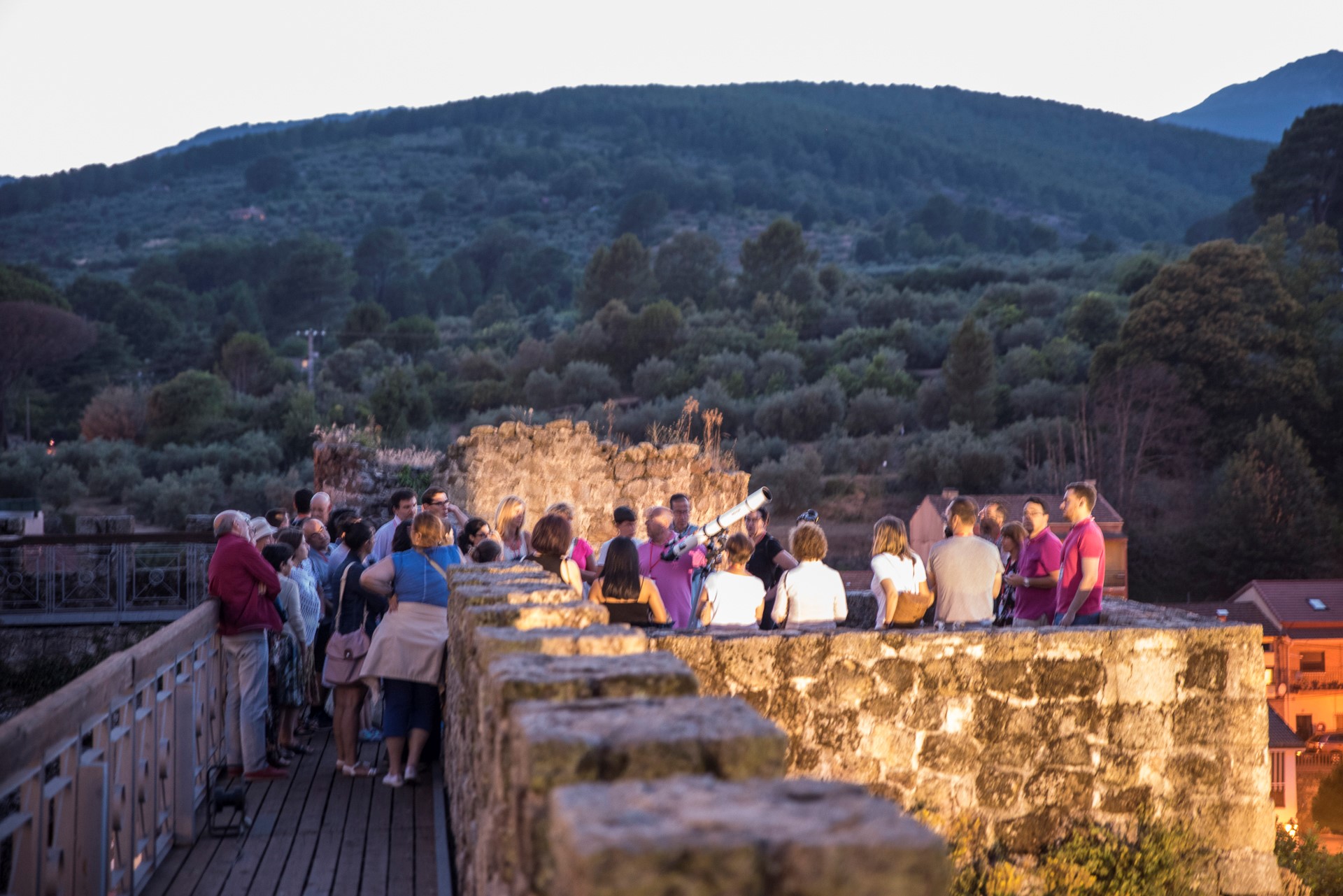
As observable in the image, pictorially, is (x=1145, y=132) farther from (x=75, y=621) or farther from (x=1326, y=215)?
(x=75, y=621)

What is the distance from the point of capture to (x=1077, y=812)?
4.79 meters

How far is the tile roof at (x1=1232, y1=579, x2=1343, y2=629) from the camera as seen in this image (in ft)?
76.2

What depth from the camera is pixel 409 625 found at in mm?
5434

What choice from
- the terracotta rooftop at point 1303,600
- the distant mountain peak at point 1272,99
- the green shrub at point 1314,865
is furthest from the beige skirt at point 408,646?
the distant mountain peak at point 1272,99

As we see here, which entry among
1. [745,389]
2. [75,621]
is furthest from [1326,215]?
[75,621]

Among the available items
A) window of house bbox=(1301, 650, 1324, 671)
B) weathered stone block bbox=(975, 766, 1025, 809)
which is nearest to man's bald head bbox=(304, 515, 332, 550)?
weathered stone block bbox=(975, 766, 1025, 809)

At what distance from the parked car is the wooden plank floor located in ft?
74.7

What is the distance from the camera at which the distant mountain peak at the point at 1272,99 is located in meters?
149

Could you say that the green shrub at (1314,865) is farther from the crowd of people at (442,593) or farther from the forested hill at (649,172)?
the forested hill at (649,172)

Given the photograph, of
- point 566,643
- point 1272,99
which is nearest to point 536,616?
point 566,643

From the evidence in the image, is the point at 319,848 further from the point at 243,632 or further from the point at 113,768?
the point at 243,632

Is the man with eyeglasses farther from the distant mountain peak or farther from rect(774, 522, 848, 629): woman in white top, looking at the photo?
the distant mountain peak

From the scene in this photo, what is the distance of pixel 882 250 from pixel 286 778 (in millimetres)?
73593

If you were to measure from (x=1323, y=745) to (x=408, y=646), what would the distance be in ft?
76.6
